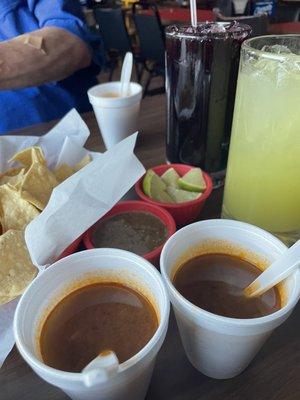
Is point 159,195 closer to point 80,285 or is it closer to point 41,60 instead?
point 80,285

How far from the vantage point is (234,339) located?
352mm

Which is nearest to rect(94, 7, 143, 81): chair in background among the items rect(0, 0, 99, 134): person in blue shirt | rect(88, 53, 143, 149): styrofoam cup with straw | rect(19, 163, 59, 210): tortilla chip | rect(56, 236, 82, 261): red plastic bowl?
rect(0, 0, 99, 134): person in blue shirt

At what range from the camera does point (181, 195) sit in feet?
2.14

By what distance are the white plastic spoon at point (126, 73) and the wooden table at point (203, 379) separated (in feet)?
2.02

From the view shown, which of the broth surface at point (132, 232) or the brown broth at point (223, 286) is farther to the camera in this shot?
the broth surface at point (132, 232)

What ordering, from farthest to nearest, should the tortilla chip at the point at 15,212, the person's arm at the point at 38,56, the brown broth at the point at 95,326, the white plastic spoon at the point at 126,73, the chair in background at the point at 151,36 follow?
the chair in background at the point at 151,36 → the person's arm at the point at 38,56 → the white plastic spoon at the point at 126,73 → the tortilla chip at the point at 15,212 → the brown broth at the point at 95,326

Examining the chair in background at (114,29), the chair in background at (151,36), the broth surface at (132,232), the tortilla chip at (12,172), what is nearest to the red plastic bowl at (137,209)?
the broth surface at (132,232)

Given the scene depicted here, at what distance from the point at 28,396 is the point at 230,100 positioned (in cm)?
55

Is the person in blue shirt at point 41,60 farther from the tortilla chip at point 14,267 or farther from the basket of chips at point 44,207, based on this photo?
the tortilla chip at point 14,267

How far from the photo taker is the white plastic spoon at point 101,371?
274 millimetres

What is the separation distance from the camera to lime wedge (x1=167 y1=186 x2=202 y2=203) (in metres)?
0.64

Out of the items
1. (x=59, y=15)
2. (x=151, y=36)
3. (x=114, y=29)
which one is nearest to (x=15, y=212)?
(x=59, y=15)

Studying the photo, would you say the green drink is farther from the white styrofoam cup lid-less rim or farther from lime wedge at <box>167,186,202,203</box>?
the white styrofoam cup lid-less rim

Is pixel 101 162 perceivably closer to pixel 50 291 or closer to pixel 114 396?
pixel 50 291
